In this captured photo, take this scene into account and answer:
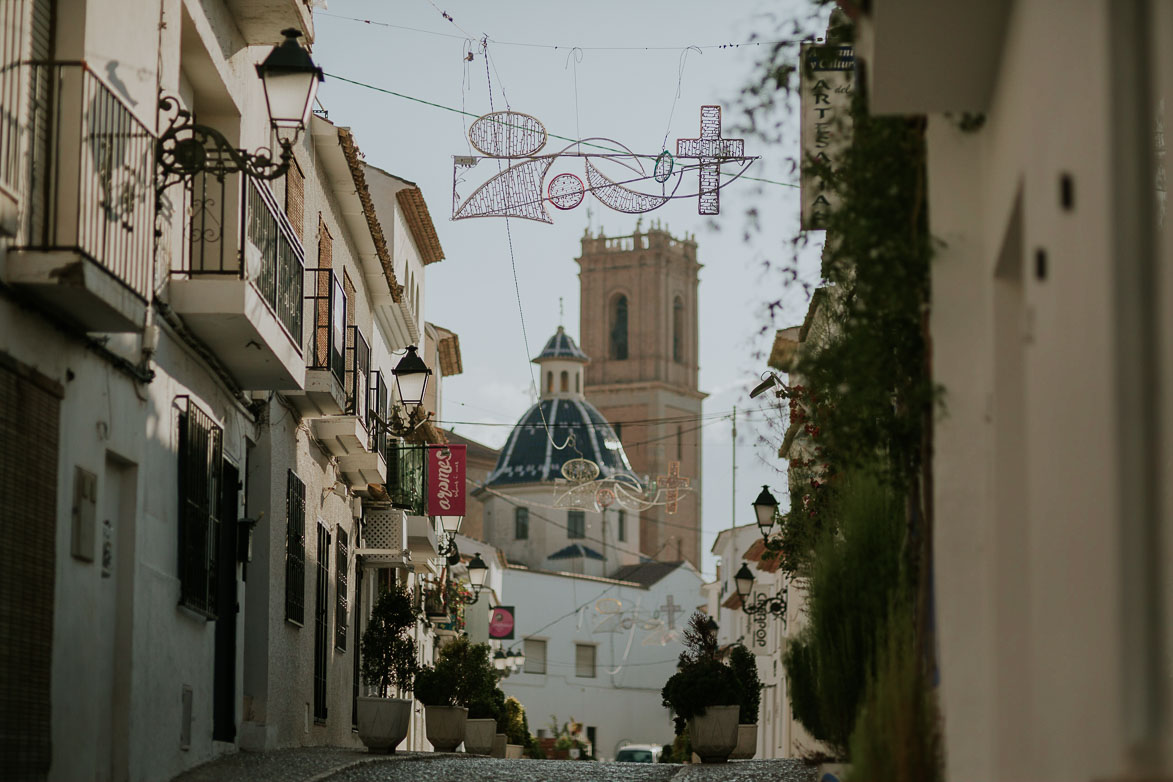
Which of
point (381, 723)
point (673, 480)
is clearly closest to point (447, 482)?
point (381, 723)

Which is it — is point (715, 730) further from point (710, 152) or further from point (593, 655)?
point (593, 655)

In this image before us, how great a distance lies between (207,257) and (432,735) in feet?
29.8

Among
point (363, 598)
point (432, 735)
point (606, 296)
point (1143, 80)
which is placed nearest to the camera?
point (1143, 80)

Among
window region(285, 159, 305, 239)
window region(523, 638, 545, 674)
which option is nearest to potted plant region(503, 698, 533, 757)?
window region(285, 159, 305, 239)

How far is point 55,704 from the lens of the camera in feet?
29.9

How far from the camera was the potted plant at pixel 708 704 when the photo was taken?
18.5 m

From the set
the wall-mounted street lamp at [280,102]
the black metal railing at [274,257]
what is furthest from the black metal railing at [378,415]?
the wall-mounted street lamp at [280,102]

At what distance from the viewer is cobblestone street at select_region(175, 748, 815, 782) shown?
40.8 ft

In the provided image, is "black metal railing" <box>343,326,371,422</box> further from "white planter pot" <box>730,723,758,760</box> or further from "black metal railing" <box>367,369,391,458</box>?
"white planter pot" <box>730,723,758,760</box>

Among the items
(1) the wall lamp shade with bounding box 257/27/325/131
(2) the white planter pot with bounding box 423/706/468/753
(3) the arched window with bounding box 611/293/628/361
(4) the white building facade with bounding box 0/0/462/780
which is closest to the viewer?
(4) the white building facade with bounding box 0/0/462/780

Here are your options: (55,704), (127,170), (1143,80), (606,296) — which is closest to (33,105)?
(127,170)

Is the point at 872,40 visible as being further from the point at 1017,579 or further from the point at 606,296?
the point at 606,296

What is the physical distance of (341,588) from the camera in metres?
21.7

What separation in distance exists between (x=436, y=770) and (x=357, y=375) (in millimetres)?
6256
